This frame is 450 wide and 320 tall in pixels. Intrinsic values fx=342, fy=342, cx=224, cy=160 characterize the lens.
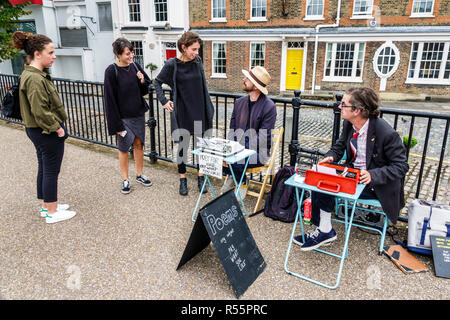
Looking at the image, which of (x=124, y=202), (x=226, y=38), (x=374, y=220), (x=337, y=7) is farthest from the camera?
(x=226, y=38)

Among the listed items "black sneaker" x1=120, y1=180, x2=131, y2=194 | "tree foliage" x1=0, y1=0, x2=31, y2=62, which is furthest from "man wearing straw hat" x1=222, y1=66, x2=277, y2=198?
"tree foliage" x1=0, y1=0, x2=31, y2=62

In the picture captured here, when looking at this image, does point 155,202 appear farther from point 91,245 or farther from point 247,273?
point 247,273

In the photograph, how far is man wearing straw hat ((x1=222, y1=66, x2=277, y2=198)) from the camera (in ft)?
14.3

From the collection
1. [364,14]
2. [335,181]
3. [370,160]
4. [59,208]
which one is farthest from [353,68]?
[59,208]

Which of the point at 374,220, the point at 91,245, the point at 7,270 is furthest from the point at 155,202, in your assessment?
the point at 374,220

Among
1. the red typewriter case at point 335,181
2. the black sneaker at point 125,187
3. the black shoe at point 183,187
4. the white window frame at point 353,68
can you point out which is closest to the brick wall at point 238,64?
the white window frame at point 353,68

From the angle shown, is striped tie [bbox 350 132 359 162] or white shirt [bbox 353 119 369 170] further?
striped tie [bbox 350 132 359 162]

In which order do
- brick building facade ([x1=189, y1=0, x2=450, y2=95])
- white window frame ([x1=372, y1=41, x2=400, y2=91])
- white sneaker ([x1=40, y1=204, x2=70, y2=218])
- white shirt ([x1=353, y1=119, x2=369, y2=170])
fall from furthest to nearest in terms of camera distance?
white window frame ([x1=372, y1=41, x2=400, y2=91]) → brick building facade ([x1=189, y1=0, x2=450, y2=95]) → white sneaker ([x1=40, y1=204, x2=70, y2=218]) → white shirt ([x1=353, y1=119, x2=369, y2=170])

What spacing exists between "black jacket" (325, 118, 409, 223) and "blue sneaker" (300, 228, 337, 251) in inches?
24.0

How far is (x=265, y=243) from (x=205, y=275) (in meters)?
0.86

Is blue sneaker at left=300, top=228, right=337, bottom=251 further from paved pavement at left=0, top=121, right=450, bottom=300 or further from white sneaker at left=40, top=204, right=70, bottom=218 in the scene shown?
white sneaker at left=40, top=204, right=70, bottom=218

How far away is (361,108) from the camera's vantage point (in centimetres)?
341

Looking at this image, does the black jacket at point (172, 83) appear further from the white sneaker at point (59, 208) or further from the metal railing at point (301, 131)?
the white sneaker at point (59, 208)

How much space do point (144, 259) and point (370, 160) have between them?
2.54 metres
